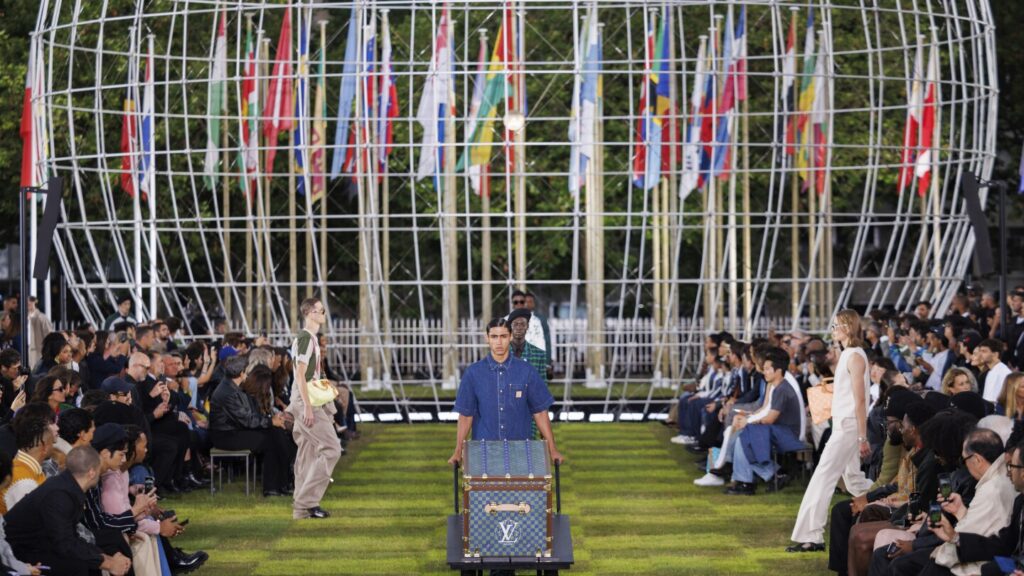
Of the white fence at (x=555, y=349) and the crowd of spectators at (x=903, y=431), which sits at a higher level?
the crowd of spectators at (x=903, y=431)

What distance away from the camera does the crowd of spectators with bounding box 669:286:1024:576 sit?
864cm

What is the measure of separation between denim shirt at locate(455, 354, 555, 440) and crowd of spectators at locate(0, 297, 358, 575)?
1.92 metres

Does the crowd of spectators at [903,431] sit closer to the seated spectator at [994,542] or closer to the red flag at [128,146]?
the seated spectator at [994,542]

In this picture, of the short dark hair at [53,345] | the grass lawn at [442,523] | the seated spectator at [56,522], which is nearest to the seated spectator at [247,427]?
the grass lawn at [442,523]

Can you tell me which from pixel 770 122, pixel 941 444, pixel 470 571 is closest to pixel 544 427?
pixel 470 571

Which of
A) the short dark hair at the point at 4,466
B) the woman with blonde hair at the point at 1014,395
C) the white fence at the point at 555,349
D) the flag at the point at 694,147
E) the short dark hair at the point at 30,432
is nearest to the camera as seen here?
the short dark hair at the point at 4,466

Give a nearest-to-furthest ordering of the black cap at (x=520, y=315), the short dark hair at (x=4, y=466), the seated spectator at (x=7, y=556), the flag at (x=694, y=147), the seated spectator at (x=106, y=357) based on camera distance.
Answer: the seated spectator at (x=7, y=556) → the short dark hair at (x=4, y=466) → the black cap at (x=520, y=315) → the seated spectator at (x=106, y=357) → the flag at (x=694, y=147)

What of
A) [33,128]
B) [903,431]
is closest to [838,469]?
[903,431]

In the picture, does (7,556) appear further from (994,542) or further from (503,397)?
(994,542)

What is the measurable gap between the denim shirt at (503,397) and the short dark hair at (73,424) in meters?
2.24

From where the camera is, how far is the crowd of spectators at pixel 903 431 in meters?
8.64

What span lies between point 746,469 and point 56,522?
796cm

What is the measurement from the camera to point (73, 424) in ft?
32.6

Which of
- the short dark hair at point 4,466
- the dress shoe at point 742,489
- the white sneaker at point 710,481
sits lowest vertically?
the white sneaker at point 710,481
